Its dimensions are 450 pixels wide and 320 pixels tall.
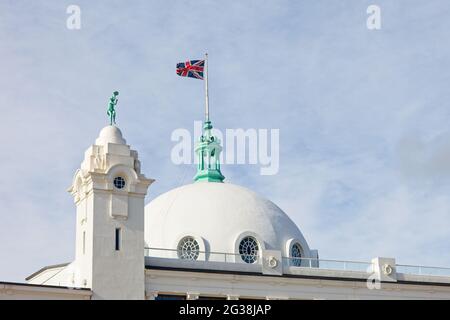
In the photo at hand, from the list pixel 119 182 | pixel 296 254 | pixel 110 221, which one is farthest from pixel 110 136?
pixel 296 254

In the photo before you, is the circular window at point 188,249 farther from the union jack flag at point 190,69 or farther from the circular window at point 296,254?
the union jack flag at point 190,69

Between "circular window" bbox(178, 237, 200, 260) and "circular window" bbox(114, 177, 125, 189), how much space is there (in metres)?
7.87

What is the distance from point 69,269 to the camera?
5991 centimetres

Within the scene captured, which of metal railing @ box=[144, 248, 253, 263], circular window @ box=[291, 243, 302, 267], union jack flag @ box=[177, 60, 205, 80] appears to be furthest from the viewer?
union jack flag @ box=[177, 60, 205, 80]

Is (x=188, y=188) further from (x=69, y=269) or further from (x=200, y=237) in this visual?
(x=69, y=269)

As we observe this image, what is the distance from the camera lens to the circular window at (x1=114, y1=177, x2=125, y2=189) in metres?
57.4

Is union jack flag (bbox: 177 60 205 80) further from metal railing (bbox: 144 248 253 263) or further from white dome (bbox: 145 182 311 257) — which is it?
metal railing (bbox: 144 248 253 263)

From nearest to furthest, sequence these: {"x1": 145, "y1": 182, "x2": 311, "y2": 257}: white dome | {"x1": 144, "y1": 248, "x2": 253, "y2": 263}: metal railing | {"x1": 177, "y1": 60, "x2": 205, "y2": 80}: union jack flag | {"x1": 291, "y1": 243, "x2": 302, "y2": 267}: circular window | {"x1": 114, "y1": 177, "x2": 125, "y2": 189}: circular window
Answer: {"x1": 114, "y1": 177, "x2": 125, "y2": 189}: circular window → {"x1": 144, "y1": 248, "x2": 253, "y2": 263}: metal railing → {"x1": 145, "y1": 182, "x2": 311, "y2": 257}: white dome → {"x1": 291, "y1": 243, "x2": 302, "y2": 267}: circular window → {"x1": 177, "y1": 60, "x2": 205, "y2": 80}: union jack flag

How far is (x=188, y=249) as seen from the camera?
209ft

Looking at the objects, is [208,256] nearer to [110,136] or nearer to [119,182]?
[119,182]

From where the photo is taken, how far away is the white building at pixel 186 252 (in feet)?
184

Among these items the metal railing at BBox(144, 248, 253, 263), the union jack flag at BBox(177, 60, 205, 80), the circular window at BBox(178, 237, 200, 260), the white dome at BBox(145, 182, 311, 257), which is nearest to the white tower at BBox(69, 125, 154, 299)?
the metal railing at BBox(144, 248, 253, 263)

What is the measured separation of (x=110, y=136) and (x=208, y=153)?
649 inches
